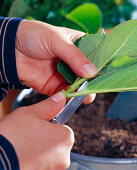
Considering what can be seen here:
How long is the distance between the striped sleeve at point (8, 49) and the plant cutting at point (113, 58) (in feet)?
0.35

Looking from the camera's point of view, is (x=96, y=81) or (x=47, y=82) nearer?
(x=96, y=81)

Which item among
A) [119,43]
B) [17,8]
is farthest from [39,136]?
[17,8]

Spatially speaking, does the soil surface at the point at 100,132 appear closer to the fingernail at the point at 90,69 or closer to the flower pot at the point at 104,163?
the flower pot at the point at 104,163

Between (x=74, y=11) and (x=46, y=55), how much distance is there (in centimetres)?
22

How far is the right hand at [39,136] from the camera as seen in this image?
262mm

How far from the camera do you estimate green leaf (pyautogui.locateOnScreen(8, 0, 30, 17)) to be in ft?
2.22

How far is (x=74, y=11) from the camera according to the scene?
591mm

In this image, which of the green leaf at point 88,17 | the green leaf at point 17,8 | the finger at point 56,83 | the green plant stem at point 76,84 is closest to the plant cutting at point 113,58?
the green plant stem at point 76,84

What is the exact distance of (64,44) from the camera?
14.0 inches

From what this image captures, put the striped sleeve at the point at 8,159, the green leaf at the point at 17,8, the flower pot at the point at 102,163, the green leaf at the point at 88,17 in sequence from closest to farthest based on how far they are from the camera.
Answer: the striped sleeve at the point at 8,159, the flower pot at the point at 102,163, the green leaf at the point at 88,17, the green leaf at the point at 17,8

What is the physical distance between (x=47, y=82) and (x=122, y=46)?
18 cm

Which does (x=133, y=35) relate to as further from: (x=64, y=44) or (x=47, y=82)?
(x=47, y=82)

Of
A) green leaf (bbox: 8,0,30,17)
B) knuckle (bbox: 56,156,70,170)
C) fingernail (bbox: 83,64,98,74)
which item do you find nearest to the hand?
fingernail (bbox: 83,64,98,74)

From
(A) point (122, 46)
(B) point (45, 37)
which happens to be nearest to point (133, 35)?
(A) point (122, 46)
